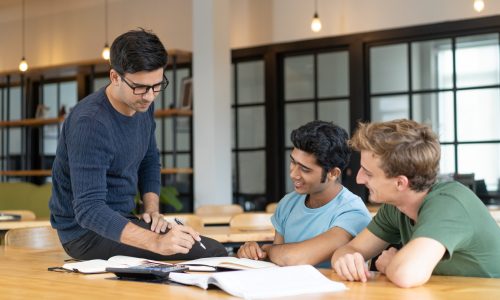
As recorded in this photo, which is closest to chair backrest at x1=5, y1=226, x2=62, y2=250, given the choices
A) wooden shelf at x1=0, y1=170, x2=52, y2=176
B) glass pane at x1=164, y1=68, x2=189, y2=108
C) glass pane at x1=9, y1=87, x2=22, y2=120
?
glass pane at x1=164, y1=68, x2=189, y2=108

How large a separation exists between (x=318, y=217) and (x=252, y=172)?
596 centimetres

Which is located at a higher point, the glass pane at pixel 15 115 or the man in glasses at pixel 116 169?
the glass pane at pixel 15 115

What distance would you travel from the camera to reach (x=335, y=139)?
9.82 ft

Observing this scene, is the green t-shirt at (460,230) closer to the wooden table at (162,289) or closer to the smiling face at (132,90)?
the wooden table at (162,289)

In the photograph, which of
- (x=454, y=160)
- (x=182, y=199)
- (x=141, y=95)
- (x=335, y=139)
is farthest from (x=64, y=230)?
(x=182, y=199)

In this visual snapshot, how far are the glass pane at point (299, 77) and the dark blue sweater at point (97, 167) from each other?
221 inches

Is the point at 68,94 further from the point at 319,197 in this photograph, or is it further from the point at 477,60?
the point at 319,197

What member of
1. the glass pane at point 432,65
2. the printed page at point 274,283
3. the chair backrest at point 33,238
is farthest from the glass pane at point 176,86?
the printed page at point 274,283

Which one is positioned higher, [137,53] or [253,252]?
[137,53]

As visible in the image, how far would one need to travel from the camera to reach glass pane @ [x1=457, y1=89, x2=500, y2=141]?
760 centimetres

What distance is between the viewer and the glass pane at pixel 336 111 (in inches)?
328

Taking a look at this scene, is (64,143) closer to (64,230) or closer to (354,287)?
(64,230)

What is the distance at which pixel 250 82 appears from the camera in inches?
353

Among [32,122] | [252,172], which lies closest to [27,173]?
[32,122]
